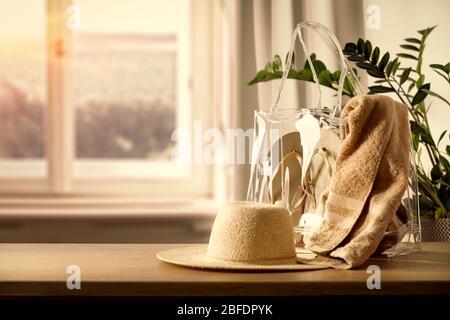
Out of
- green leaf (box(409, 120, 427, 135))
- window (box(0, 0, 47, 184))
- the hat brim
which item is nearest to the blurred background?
window (box(0, 0, 47, 184))

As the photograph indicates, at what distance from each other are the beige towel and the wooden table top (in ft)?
0.16

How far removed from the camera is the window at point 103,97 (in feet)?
7.98

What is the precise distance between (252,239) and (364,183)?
172 mm

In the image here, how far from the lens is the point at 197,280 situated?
81cm

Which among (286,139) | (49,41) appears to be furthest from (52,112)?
(286,139)

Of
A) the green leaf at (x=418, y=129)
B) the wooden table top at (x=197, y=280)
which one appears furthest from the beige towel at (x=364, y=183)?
the green leaf at (x=418, y=129)

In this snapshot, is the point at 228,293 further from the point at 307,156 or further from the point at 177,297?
the point at 307,156

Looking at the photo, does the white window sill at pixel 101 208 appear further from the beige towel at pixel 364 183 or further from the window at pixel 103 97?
the beige towel at pixel 364 183

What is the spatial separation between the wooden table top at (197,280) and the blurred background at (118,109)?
1.33 meters

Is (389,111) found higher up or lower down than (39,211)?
higher up

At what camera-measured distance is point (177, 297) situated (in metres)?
0.81

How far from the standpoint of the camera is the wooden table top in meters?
0.80

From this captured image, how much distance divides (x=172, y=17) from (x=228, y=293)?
1.81 metres

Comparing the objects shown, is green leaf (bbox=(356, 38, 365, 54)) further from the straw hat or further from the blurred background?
the straw hat
